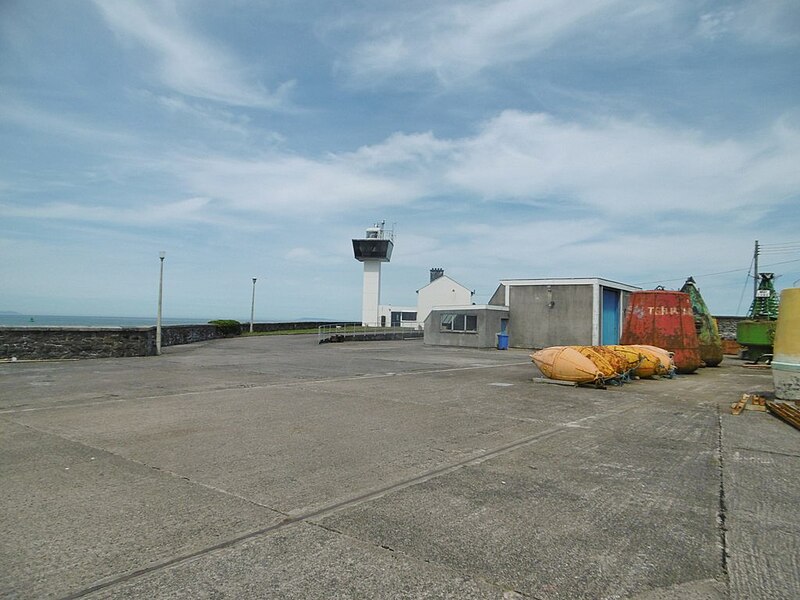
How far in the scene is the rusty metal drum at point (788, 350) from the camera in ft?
35.4

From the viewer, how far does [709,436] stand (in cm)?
802

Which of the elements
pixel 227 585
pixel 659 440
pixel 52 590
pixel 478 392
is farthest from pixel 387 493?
pixel 478 392

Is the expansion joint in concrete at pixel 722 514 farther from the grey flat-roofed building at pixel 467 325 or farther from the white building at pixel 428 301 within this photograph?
the white building at pixel 428 301

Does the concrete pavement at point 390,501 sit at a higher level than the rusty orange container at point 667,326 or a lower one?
lower

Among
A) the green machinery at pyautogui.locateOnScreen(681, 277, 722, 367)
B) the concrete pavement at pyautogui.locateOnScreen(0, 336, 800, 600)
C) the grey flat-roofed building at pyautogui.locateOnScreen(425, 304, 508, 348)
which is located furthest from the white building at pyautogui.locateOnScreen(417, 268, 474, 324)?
the concrete pavement at pyautogui.locateOnScreen(0, 336, 800, 600)

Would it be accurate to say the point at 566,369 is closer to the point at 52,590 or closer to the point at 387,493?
the point at 387,493

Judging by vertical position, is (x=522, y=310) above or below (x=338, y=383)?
above

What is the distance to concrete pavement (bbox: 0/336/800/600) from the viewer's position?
337cm

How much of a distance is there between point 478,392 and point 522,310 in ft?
74.1

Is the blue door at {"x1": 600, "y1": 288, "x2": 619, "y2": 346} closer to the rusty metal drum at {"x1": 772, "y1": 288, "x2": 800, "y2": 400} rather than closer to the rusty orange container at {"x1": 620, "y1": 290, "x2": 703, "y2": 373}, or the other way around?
the rusty orange container at {"x1": 620, "y1": 290, "x2": 703, "y2": 373}

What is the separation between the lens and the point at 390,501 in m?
4.80

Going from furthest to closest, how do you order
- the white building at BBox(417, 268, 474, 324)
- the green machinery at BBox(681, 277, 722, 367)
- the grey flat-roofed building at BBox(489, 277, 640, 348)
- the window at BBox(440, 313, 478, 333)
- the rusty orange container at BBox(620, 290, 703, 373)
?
the white building at BBox(417, 268, 474, 324), the window at BBox(440, 313, 478, 333), the grey flat-roofed building at BBox(489, 277, 640, 348), the green machinery at BBox(681, 277, 722, 367), the rusty orange container at BBox(620, 290, 703, 373)

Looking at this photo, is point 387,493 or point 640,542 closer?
point 640,542

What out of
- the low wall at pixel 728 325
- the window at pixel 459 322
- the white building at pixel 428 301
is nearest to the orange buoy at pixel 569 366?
the window at pixel 459 322
